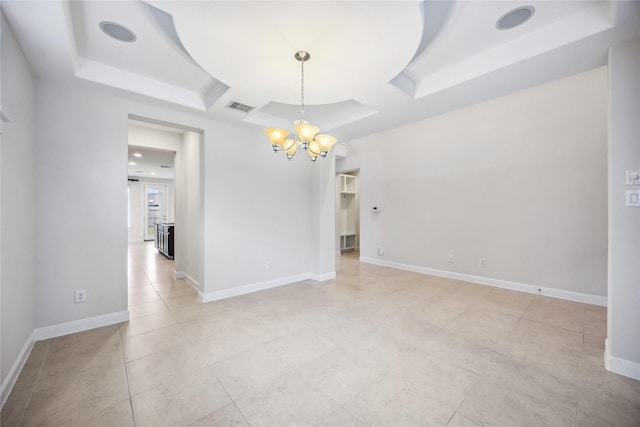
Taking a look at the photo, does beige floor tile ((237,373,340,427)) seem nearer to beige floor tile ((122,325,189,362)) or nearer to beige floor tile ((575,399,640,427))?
beige floor tile ((122,325,189,362))

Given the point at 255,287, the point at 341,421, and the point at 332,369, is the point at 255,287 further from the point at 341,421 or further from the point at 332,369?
the point at 341,421

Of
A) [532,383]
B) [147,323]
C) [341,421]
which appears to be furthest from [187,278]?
[532,383]

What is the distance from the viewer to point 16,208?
199cm

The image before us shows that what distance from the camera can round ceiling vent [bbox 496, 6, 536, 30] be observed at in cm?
187

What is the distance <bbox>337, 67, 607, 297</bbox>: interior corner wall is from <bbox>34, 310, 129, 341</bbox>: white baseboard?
4911 millimetres

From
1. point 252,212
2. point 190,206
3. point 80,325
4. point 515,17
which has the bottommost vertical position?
point 80,325

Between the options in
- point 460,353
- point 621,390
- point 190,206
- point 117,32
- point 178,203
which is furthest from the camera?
point 178,203

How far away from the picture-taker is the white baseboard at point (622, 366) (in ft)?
6.21

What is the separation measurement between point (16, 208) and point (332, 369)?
282cm

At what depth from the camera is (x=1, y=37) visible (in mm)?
1667

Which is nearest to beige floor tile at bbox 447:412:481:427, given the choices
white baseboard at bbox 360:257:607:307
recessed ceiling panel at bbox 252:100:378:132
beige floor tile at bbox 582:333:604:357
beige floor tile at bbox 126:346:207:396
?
beige floor tile at bbox 582:333:604:357

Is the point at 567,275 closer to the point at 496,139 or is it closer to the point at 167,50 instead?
the point at 496,139

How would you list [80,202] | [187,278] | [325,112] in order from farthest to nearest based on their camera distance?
[187,278], [325,112], [80,202]

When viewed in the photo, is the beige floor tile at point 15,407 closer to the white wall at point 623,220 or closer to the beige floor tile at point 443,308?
the beige floor tile at point 443,308
